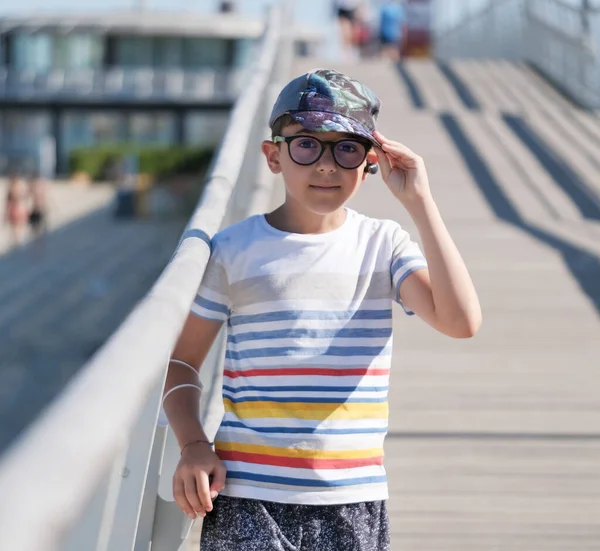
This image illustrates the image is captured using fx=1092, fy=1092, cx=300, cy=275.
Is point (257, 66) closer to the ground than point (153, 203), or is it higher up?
higher up

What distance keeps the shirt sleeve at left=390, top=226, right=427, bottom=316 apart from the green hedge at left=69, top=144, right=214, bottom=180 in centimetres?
4437

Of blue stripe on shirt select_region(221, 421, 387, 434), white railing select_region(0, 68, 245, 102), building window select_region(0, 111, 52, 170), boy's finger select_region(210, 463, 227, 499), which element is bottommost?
building window select_region(0, 111, 52, 170)

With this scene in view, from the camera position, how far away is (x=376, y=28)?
20.9m

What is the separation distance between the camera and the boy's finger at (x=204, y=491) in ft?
6.68

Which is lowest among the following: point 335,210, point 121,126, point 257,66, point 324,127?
point 121,126

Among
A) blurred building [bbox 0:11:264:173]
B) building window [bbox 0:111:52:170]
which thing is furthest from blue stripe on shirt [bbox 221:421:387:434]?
building window [bbox 0:111:52:170]

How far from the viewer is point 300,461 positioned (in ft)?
6.81

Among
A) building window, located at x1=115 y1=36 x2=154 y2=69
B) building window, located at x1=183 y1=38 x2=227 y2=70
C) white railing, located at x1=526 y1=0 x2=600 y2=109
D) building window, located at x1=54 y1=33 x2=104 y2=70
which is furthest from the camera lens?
building window, located at x1=183 y1=38 x2=227 y2=70

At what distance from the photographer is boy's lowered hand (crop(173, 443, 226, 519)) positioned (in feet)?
6.71

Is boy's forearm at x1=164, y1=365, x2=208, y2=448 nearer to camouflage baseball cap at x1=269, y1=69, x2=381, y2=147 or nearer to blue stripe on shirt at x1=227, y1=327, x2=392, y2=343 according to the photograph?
blue stripe on shirt at x1=227, y1=327, x2=392, y2=343

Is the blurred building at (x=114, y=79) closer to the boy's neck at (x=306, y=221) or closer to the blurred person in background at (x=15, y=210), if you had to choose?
the blurred person in background at (x=15, y=210)

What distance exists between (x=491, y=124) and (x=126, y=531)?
10.0 meters

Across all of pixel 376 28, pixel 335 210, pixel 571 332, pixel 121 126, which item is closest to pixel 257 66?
pixel 571 332

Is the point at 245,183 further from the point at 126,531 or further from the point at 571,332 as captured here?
the point at 126,531
